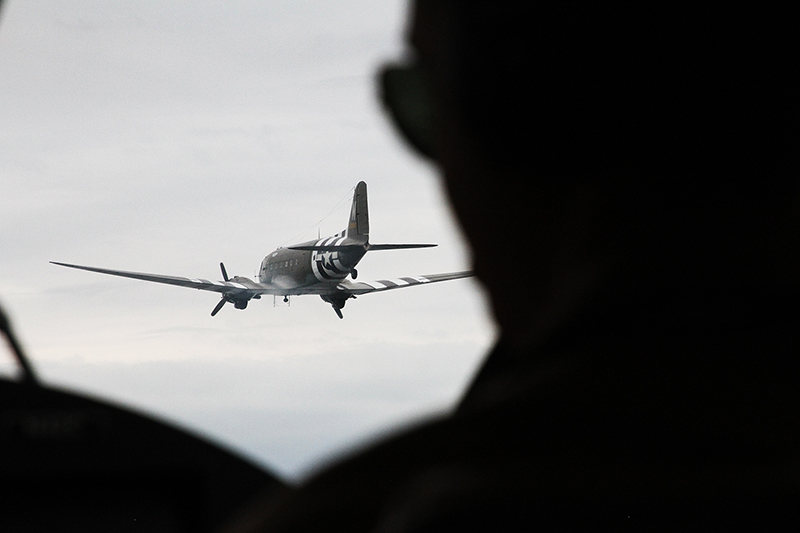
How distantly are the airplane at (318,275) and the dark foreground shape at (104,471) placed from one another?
19.2 metres

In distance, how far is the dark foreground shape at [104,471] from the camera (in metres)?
Answer: 1.37

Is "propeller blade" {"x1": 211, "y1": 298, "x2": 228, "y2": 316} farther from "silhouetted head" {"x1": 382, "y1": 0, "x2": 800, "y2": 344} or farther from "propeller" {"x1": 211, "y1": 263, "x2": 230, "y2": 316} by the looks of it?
"silhouetted head" {"x1": 382, "y1": 0, "x2": 800, "y2": 344}

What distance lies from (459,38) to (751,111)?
26cm

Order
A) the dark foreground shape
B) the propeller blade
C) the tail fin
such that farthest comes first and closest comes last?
the propeller blade
the tail fin
the dark foreground shape

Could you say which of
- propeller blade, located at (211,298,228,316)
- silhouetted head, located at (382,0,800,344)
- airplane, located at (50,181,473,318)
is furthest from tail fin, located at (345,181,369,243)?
silhouetted head, located at (382,0,800,344)

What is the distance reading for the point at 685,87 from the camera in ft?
2.17

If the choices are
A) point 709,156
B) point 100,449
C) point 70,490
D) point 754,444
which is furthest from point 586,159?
point 70,490

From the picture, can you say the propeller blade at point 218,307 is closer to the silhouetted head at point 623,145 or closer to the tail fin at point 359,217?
the tail fin at point 359,217

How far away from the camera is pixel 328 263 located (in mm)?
22891

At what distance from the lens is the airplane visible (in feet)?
74.5

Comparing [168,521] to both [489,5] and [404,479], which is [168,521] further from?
[489,5]

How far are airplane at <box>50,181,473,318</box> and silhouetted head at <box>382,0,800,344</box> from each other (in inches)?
783

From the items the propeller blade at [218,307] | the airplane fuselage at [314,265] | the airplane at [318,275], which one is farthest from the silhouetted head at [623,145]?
the propeller blade at [218,307]

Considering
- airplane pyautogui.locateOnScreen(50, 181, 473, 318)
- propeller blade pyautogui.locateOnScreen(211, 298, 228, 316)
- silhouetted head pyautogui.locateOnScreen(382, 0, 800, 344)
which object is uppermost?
silhouetted head pyautogui.locateOnScreen(382, 0, 800, 344)
